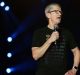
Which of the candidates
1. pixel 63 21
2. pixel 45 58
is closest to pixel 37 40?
pixel 45 58

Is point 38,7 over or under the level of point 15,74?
over

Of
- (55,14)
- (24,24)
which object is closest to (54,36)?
(55,14)

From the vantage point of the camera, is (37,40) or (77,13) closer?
(37,40)

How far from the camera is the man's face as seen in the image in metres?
2.86

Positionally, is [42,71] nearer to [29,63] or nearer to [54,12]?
[54,12]

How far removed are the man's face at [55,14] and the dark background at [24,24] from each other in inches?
37.4

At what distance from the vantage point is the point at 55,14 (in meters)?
2.91

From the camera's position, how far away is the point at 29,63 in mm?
4043

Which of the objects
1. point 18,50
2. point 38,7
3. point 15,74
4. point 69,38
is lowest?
point 15,74

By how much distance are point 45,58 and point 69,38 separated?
34 cm

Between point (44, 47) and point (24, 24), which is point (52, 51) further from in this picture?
point (24, 24)

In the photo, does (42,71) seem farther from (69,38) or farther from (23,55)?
(23,55)

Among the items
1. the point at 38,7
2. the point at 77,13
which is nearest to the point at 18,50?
the point at 38,7

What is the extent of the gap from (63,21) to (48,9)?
36.4 inches
